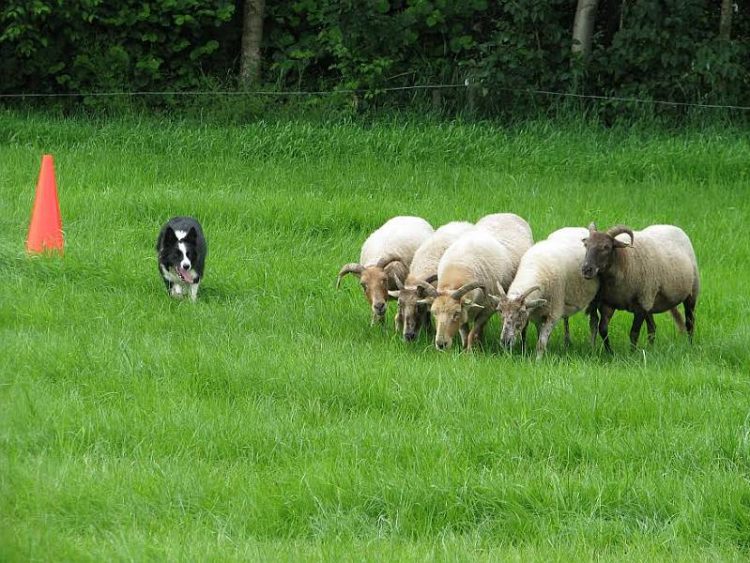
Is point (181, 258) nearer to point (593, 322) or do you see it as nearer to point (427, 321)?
point (427, 321)

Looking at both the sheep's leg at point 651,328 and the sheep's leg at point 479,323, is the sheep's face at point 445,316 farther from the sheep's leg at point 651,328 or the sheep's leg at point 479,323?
the sheep's leg at point 651,328

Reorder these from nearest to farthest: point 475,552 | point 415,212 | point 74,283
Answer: point 475,552 < point 74,283 < point 415,212

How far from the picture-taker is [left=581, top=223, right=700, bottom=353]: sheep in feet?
35.5

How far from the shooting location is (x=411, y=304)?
10727 millimetres

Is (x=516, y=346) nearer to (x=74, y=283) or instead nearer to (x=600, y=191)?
(x=74, y=283)

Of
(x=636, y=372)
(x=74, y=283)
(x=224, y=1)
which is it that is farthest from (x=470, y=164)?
(x=636, y=372)

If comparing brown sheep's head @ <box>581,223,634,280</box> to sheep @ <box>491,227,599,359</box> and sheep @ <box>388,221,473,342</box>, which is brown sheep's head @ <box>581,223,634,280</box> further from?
sheep @ <box>388,221,473,342</box>

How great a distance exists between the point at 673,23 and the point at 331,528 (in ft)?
47.4

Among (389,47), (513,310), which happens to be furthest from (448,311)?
(389,47)

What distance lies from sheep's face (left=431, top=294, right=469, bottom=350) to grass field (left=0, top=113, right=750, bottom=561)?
286 millimetres

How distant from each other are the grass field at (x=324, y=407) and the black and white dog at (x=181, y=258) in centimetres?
19

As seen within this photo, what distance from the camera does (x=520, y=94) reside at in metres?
20.2

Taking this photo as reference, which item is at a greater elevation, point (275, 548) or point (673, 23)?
point (673, 23)

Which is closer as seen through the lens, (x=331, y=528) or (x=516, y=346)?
(x=331, y=528)
